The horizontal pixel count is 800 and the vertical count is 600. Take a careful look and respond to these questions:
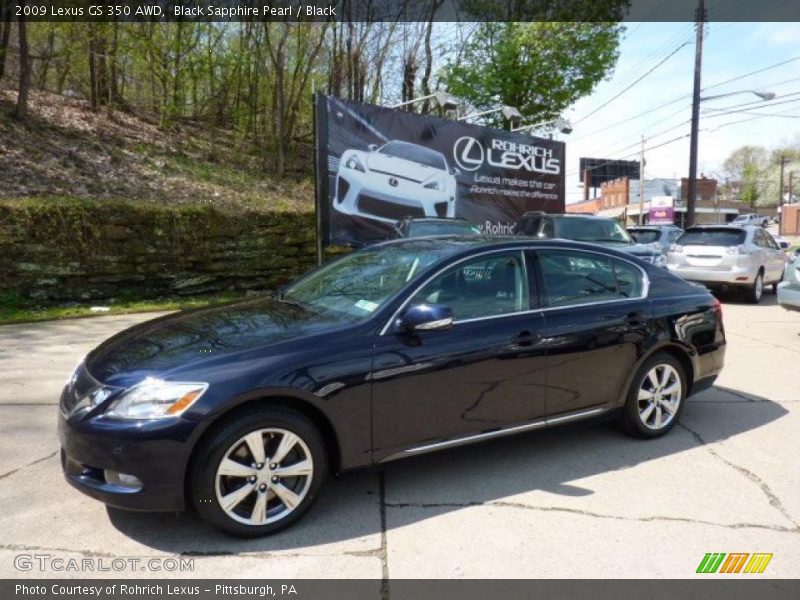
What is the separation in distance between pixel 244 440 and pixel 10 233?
8275mm

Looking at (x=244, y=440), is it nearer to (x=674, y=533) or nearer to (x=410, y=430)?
(x=410, y=430)

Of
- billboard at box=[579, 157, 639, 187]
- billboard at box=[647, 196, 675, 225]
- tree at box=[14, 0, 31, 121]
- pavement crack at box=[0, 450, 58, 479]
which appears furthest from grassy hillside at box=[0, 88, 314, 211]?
billboard at box=[579, 157, 639, 187]

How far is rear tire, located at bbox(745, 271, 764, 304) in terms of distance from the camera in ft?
39.7

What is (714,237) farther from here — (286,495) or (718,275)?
(286,495)

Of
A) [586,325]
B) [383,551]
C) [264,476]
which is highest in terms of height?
[586,325]

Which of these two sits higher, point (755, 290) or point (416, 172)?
point (416, 172)

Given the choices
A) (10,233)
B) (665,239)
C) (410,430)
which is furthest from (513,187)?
(410,430)

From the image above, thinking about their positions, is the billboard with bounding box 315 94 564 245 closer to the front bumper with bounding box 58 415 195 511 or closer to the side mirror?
the side mirror

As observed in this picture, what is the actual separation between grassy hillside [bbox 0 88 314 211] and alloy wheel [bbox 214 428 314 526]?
30.8 feet

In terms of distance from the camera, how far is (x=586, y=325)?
4000 millimetres

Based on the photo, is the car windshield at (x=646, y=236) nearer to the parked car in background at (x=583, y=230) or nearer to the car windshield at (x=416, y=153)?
the parked car in background at (x=583, y=230)

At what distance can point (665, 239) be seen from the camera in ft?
52.2

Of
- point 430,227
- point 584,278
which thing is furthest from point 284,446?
point 430,227

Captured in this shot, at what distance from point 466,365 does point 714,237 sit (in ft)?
35.2
